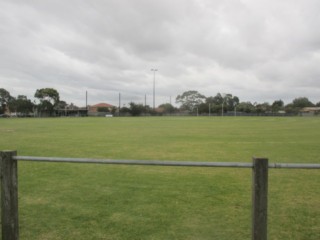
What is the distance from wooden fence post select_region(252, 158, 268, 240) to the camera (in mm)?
3518

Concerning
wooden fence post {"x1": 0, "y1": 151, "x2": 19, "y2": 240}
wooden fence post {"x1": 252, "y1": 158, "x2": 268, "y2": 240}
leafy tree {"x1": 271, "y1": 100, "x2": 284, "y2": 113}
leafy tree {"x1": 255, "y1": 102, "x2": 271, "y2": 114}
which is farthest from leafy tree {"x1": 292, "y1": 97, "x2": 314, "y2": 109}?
wooden fence post {"x1": 0, "y1": 151, "x2": 19, "y2": 240}

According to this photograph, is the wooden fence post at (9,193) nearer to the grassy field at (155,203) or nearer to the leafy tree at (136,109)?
the grassy field at (155,203)

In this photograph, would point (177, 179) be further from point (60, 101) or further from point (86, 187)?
point (60, 101)

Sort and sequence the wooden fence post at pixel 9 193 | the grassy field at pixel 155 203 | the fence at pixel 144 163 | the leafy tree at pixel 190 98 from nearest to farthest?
1. the fence at pixel 144 163
2. the wooden fence post at pixel 9 193
3. the grassy field at pixel 155 203
4. the leafy tree at pixel 190 98

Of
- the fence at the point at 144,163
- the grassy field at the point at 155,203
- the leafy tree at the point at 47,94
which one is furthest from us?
the leafy tree at the point at 47,94

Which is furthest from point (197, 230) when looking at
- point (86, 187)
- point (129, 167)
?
point (129, 167)

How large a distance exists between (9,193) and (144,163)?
5.48 ft

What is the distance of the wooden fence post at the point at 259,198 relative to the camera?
11.5 ft

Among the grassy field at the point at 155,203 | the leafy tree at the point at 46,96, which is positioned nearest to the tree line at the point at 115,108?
the leafy tree at the point at 46,96

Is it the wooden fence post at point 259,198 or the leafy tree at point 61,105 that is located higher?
the leafy tree at point 61,105

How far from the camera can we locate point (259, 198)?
11.7ft

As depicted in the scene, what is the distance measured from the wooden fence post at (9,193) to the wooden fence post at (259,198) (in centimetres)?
269

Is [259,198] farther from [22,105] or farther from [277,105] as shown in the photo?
[277,105]

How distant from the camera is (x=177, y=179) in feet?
28.4
